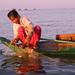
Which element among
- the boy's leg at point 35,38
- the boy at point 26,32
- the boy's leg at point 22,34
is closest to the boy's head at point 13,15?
the boy at point 26,32

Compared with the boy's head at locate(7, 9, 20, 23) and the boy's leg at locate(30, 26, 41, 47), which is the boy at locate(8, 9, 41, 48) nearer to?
the boy's leg at locate(30, 26, 41, 47)

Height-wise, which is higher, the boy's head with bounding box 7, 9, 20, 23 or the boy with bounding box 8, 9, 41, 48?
the boy's head with bounding box 7, 9, 20, 23

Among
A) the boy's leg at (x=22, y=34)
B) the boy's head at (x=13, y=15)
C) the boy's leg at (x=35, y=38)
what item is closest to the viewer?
the boy's head at (x=13, y=15)

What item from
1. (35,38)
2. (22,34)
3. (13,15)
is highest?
(13,15)

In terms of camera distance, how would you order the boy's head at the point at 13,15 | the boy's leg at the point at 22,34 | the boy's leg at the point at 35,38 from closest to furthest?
the boy's head at the point at 13,15, the boy's leg at the point at 22,34, the boy's leg at the point at 35,38

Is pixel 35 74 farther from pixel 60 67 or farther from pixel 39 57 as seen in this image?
pixel 39 57

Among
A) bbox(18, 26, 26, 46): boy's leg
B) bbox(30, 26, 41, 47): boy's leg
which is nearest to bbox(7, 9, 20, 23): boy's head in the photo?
bbox(18, 26, 26, 46): boy's leg

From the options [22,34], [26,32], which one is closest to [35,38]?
[26,32]

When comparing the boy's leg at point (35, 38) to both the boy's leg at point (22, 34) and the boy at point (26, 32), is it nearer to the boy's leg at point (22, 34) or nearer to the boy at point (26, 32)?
the boy at point (26, 32)

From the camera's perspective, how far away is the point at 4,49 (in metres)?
17.8

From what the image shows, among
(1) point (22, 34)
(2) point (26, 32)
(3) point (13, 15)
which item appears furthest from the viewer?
(2) point (26, 32)

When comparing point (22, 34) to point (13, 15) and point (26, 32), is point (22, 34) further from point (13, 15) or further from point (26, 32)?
point (13, 15)

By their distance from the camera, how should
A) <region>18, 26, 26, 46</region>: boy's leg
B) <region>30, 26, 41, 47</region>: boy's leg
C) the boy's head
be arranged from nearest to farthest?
the boy's head < <region>18, 26, 26, 46</region>: boy's leg < <region>30, 26, 41, 47</region>: boy's leg

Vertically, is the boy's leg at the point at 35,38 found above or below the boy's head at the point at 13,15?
below
